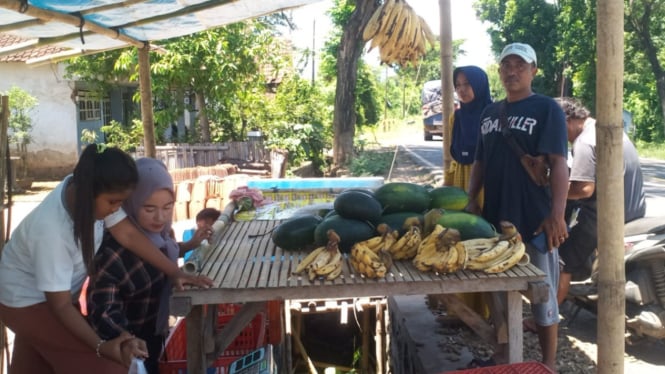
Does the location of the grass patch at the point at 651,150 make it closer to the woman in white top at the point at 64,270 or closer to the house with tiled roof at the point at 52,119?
the house with tiled roof at the point at 52,119

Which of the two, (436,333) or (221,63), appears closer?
(436,333)

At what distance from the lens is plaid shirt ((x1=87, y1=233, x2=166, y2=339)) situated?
248cm

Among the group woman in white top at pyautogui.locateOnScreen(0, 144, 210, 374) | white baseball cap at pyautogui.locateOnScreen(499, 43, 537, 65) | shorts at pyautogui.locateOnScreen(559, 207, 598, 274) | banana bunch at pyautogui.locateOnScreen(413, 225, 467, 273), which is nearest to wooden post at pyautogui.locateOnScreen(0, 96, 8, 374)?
woman in white top at pyautogui.locateOnScreen(0, 144, 210, 374)

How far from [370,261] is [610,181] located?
1.14m

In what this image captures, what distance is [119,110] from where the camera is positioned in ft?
55.3

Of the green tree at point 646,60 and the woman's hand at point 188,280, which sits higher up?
the green tree at point 646,60

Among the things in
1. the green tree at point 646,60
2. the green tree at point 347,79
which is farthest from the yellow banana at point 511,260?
the green tree at point 646,60

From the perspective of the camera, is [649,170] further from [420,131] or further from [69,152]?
[420,131]

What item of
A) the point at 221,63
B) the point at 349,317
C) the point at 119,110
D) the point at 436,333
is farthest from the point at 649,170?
the point at 119,110

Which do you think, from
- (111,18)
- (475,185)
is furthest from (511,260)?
(111,18)

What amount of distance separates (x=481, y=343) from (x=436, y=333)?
0.37 m

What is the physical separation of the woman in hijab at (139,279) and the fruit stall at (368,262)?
0.74 ft

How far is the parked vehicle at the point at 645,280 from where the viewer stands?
379cm

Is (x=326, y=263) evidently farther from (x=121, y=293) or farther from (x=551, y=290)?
(x=551, y=290)
